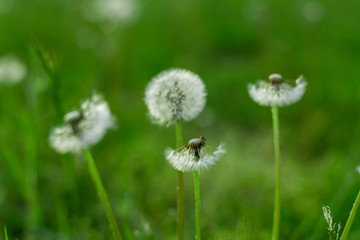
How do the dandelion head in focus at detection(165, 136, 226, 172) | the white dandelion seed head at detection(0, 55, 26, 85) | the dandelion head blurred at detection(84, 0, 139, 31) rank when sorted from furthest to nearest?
1. the dandelion head blurred at detection(84, 0, 139, 31)
2. the white dandelion seed head at detection(0, 55, 26, 85)
3. the dandelion head in focus at detection(165, 136, 226, 172)

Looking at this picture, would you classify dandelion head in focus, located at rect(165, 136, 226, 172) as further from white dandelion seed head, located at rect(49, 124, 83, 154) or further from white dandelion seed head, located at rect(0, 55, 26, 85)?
white dandelion seed head, located at rect(0, 55, 26, 85)

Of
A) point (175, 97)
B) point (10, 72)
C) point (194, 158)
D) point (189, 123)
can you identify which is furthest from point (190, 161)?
point (10, 72)

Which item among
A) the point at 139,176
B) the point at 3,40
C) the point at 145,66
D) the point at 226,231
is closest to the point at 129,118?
the point at 139,176

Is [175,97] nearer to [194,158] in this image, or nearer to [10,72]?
[194,158]

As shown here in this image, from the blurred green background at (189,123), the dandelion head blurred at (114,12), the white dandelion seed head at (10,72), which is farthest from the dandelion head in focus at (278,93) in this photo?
the dandelion head blurred at (114,12)

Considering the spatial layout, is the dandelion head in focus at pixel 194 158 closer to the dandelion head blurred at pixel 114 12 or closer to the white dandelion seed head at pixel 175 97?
the white dandelion seed head at pixel 175 97

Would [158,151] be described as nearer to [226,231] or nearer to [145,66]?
[226,231]

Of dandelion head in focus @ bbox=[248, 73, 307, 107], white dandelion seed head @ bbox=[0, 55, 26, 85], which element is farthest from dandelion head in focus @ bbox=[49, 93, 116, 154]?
white dandelion seed head @ bbox=[0, 55, 26, 85]
